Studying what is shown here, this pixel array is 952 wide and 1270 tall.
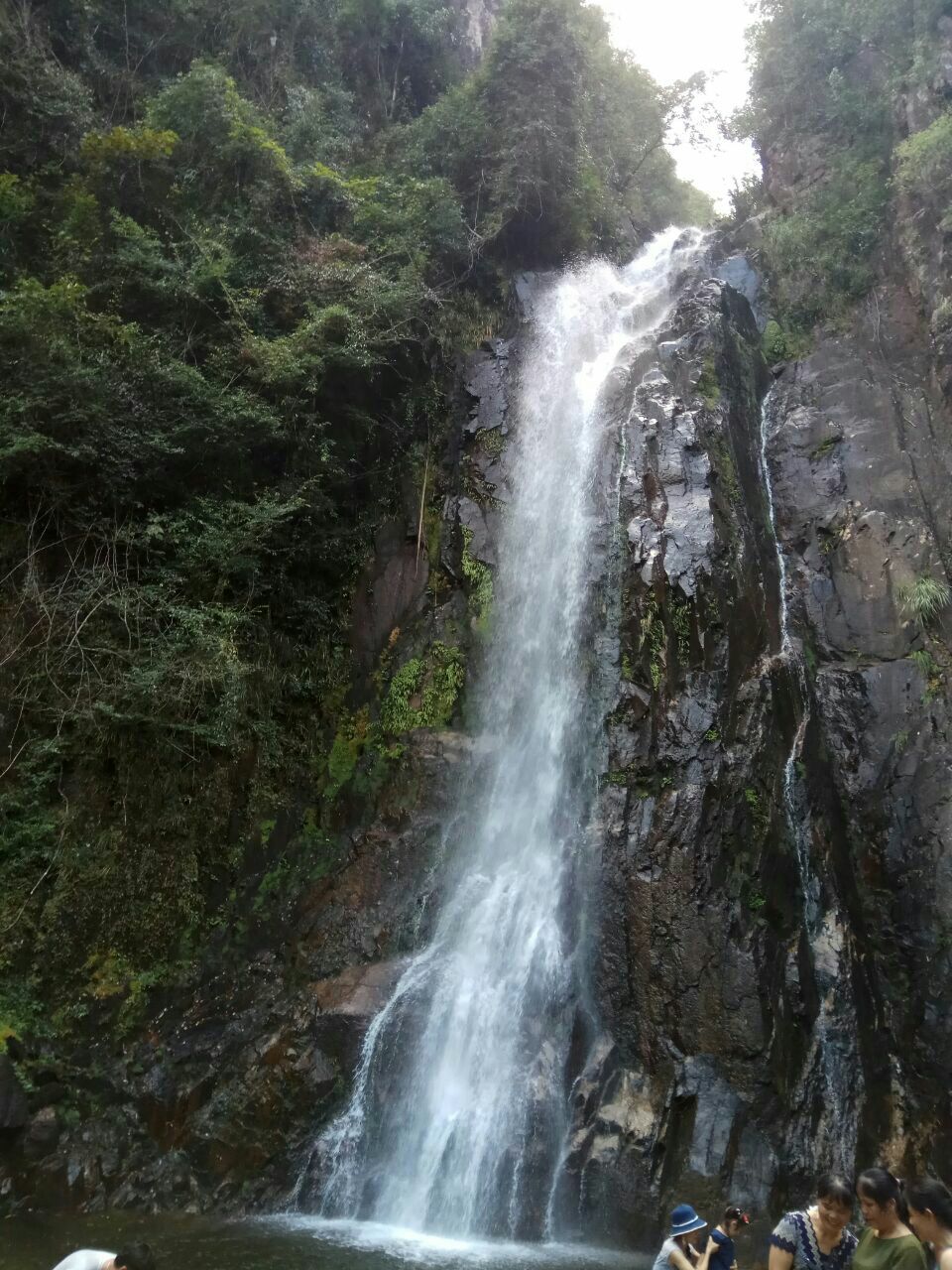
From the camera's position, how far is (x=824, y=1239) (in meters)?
3.48

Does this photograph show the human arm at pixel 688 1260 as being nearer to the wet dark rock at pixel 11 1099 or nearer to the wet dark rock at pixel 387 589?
the wet dark rock at pixel 11 1099

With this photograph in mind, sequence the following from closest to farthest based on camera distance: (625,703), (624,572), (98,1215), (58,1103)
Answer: (98,1215) → (58,1103) → (625,703) → (624,572)

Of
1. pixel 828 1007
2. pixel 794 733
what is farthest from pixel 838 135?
Result: pixel 828 1007

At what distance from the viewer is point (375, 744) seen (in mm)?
10977

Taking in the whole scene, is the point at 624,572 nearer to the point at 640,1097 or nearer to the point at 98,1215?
the point at 640,1097

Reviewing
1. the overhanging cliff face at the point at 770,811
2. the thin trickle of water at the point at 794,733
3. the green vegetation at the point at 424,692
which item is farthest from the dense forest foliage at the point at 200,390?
the thin trickle of water at the point at 794,733

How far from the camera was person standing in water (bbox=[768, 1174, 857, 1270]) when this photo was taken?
3414 mm

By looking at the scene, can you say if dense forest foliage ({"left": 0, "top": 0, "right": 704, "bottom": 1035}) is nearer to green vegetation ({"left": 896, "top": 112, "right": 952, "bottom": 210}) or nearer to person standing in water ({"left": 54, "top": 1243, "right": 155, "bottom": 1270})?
person standing in water ({"left": 54, "top": 1243, "right": 155, "bottom": 1270})

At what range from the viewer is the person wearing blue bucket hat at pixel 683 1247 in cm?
403

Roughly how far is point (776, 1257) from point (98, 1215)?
618 cm

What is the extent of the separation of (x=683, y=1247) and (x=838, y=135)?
18.2 metres

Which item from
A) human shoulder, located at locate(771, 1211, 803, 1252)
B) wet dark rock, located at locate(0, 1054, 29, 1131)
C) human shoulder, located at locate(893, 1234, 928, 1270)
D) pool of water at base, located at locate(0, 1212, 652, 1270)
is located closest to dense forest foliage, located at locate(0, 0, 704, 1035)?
wet dark rock, located at locate(0, 1054, 29, 1131)

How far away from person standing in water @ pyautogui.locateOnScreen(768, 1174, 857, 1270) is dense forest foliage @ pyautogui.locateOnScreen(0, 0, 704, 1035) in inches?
279

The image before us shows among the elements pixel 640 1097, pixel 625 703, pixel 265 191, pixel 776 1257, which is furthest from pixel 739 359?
pixel 776 1257
